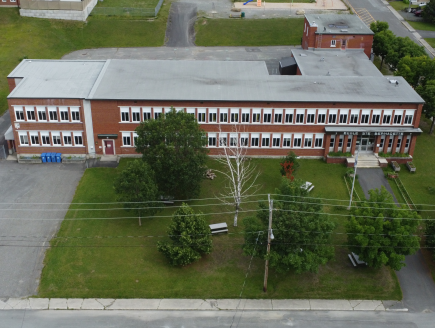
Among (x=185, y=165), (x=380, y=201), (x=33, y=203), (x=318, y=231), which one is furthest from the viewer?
(x=33, y=203)

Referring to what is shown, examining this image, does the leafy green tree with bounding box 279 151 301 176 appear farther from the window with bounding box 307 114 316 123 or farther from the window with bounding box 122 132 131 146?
the window with bounding box 122 132 131 146

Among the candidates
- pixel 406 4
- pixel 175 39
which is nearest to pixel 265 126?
pixel 175 39

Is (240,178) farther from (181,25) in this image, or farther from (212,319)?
(181,25)

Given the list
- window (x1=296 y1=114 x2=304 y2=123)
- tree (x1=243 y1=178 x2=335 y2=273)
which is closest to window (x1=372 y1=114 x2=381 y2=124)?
window (x1=296 y1=114 x2=304 y2=123)

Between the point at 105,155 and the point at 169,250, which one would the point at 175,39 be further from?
the point at 169,250

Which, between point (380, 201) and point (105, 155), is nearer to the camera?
point (380, 201)

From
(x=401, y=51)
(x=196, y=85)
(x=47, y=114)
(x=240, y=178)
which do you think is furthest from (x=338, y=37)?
(x=47, y=114)

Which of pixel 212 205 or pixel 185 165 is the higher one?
pixel 185 165

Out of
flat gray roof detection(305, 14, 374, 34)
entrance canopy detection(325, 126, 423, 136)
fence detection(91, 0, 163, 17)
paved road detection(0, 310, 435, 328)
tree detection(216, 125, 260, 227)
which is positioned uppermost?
flat gray roof detection(305, 14, 374, 34)
